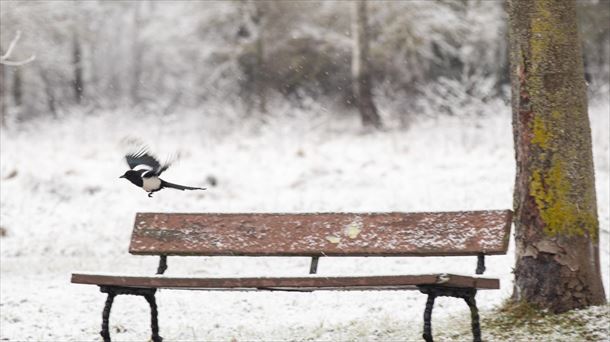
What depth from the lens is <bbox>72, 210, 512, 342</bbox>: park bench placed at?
15.7 feet

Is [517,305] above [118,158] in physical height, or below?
below

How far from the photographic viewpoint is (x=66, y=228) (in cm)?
1025

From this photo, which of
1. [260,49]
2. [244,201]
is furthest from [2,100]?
[244,201]

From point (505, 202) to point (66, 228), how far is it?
5.23 m

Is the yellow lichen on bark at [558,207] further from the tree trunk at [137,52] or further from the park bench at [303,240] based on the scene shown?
the tree trunk at [137,52]

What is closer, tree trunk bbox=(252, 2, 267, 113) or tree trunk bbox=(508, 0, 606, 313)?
tree trunk bbox=(508, 0, 606, 313)

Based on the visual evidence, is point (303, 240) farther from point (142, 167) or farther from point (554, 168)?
point (554, 168)

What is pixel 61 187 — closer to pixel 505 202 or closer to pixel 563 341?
pixel 505 202

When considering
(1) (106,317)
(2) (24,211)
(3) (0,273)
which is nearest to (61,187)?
(2) (24,211)

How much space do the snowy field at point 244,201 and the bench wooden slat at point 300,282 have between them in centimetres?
104

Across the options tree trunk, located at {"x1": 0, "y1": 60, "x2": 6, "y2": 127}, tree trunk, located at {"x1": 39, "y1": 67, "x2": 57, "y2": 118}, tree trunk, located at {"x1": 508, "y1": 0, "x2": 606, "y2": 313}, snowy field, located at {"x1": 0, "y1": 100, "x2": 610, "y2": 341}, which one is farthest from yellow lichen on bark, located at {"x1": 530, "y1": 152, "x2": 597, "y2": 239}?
tree trunk, located at {"x1": 39, "y1": 67, "x2": 57, "y2": 118}

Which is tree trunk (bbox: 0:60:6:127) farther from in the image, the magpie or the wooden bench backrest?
the magpie

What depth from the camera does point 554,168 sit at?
5.49 meters

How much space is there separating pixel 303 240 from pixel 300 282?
0.80 meters
